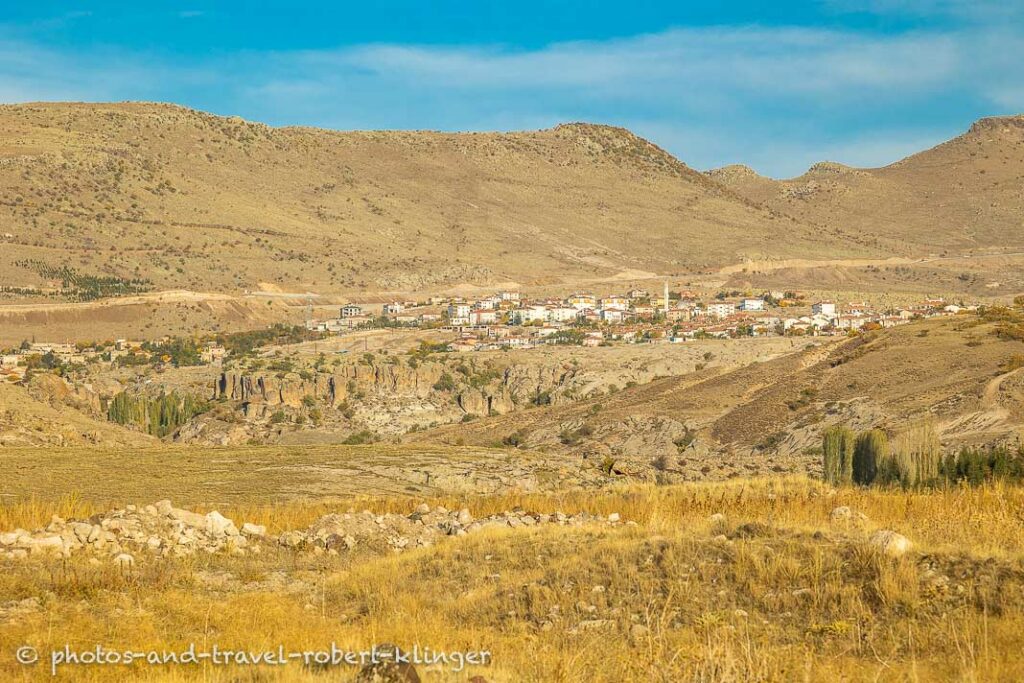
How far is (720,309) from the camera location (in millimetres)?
111875

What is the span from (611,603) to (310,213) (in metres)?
152

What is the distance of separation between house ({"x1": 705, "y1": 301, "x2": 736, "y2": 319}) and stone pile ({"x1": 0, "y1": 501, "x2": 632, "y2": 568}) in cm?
9187

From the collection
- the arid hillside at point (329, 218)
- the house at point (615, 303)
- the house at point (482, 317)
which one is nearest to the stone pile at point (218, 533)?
the house at point (482, 317)

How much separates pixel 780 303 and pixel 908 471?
3667 inches

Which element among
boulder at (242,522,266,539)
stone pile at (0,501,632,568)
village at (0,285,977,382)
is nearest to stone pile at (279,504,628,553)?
stone pile at (0,501,632,568)

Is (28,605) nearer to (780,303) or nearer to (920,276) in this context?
(780,303)

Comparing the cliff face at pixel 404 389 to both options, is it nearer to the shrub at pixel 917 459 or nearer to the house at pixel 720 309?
the shrub at pixel 917 459

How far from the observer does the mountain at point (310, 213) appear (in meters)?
126

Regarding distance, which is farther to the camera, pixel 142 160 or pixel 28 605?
pixel 142 160

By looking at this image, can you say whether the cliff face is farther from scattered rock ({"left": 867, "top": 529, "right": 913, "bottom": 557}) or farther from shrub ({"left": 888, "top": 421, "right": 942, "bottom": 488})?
scattered rock ({"left": 867, "top": 529, "right": 913, "bottom": 557})

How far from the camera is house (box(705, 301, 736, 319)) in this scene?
108 metres

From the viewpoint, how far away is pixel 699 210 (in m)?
185

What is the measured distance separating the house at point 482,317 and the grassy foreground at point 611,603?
9336 centimetres

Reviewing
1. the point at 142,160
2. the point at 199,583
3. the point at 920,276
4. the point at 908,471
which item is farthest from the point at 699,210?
the point at 199,583
